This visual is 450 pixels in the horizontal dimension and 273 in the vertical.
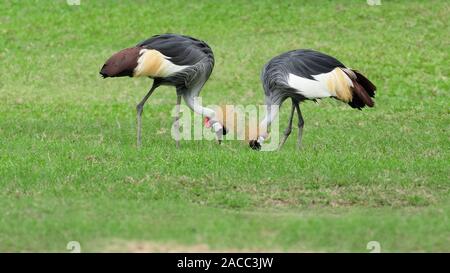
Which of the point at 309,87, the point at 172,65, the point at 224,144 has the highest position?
the point at 172,65

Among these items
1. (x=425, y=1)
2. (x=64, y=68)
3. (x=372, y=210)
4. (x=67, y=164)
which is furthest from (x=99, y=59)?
(x=372, y=210)

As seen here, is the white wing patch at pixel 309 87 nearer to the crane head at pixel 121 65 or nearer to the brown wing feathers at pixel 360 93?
the brown wing feathers at pixel 360 93

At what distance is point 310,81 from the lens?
1292cm

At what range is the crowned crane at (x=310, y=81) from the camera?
12.9m

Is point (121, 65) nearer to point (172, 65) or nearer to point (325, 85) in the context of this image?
point (172, 65)

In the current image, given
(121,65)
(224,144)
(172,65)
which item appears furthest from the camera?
(224,144)

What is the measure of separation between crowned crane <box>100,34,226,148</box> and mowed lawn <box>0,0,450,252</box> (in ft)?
2.32

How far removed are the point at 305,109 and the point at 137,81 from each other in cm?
423

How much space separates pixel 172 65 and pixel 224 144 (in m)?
1.53

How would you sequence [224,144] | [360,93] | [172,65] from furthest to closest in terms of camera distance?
[224,144] < [172,65] < [360,93]

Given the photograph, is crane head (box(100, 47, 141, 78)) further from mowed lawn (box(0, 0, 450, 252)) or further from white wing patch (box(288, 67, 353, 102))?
white wing patch (box(288, 67, 353, 102))

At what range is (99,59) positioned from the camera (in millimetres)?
21391

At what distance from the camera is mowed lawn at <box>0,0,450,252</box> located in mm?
8969

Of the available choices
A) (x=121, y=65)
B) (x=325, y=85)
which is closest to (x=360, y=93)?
(x=325, y=85)
